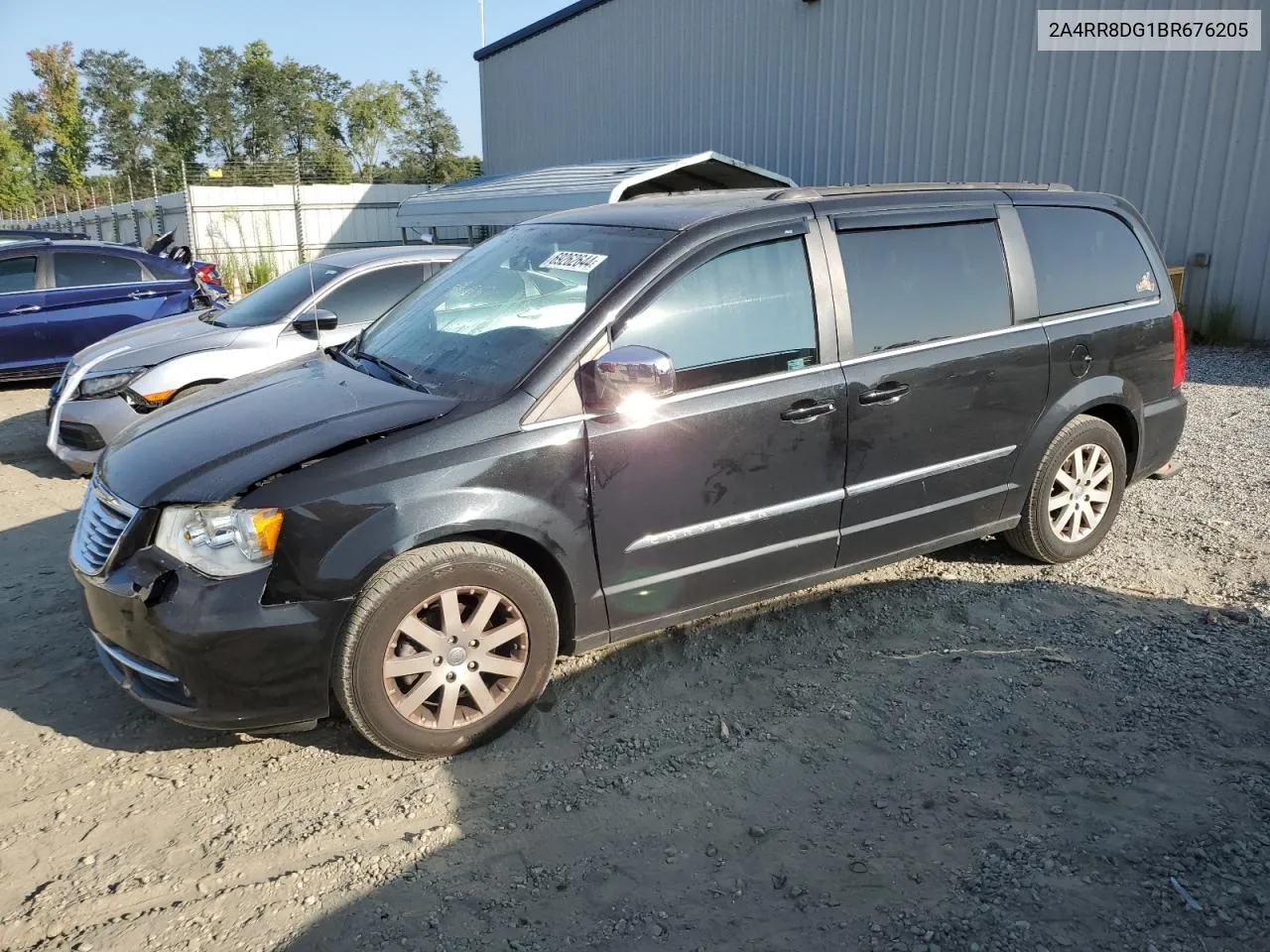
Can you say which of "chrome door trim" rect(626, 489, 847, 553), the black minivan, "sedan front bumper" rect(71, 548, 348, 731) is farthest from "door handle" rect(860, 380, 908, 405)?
"sedan front bumper" rect(71, 548, 348, 731)

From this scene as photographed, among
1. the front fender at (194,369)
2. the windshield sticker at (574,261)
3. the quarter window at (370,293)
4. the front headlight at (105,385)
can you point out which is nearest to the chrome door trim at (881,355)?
the windshield sticker at (574,261)

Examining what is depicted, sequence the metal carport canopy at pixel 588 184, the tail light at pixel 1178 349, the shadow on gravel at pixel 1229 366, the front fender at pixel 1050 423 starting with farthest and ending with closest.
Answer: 1. the metal carport canopy at pixel 588 184
2. the shadow on gravel at pixel 1229 366
3. the tail light at pixel 1178 349
4. the front fender at pixel 1050 423

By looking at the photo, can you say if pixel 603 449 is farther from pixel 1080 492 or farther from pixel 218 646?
pixel 1080 492

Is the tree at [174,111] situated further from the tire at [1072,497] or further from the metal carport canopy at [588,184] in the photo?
the tire at [1072,497]

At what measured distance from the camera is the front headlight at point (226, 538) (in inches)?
114

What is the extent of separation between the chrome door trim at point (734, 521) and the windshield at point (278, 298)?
14.9 feet

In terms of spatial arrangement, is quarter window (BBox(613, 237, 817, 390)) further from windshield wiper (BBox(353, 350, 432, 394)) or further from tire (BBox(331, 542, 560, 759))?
tire (BBox(331, 542, 560, 759))

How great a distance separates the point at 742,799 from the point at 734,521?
1052mm

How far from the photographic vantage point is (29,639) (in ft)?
13.4

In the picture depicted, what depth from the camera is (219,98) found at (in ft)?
184

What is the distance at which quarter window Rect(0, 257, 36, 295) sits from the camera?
9.50 meters

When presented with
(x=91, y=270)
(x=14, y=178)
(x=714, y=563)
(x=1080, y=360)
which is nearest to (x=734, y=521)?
(x=714, y=563)

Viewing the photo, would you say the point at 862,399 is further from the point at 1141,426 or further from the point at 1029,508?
the point at 1141,426

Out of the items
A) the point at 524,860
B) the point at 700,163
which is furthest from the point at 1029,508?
the point at 700,163
